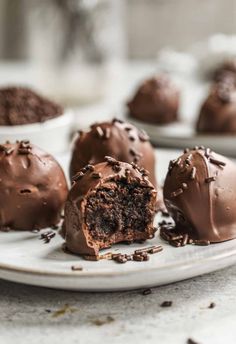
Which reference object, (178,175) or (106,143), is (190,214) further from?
(106,143)

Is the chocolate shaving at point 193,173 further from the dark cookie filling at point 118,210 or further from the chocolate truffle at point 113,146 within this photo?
the chocolate truffle at point 113,146

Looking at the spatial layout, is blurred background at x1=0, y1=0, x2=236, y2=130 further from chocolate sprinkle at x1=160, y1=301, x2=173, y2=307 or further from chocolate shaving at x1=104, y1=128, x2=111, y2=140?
chocolate sprinkle at x1=160, y1=301, x2=173, y2=307

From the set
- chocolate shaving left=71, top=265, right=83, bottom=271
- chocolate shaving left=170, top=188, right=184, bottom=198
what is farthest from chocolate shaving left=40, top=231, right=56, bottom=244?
chocolate shaving left=170, top=188, right=184, bottom=198

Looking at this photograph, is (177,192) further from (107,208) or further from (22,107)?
(22,107)

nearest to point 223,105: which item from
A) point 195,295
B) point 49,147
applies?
point 49,147

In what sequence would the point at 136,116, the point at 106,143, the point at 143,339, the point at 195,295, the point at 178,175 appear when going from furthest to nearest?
the point at 136,116 → the point at 106,143 → the point at 178,175 → the point at 195,295 → the point at 143,339

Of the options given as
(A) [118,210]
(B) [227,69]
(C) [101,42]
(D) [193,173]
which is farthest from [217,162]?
(B) [227,69]
